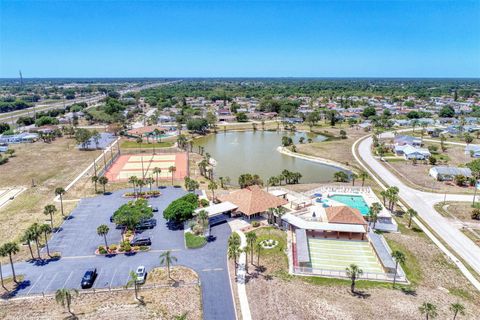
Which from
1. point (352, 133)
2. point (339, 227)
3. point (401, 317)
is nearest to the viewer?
point (401, 317)

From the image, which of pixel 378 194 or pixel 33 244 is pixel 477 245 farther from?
pixel 33 244

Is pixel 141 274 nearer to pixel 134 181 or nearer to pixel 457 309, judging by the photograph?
pixel 134 181

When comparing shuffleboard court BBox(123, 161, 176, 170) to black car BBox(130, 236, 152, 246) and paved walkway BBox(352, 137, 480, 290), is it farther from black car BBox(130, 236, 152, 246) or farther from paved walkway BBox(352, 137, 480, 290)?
paved walkway BBox(352, 137, 480, 290)

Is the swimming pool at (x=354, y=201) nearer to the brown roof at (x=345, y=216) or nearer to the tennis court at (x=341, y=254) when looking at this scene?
the brown roof at (x=345, y=216)

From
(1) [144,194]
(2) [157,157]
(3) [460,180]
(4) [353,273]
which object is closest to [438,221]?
(3) [460,180]

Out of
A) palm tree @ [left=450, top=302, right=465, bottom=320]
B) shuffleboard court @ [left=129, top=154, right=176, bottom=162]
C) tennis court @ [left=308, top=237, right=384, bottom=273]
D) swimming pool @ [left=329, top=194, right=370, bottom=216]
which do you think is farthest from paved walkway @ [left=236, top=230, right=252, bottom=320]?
shuffleboard court @ [left=129, top=154, right=176, bottom=162]

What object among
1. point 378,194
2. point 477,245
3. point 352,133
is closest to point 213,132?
point 352,133
